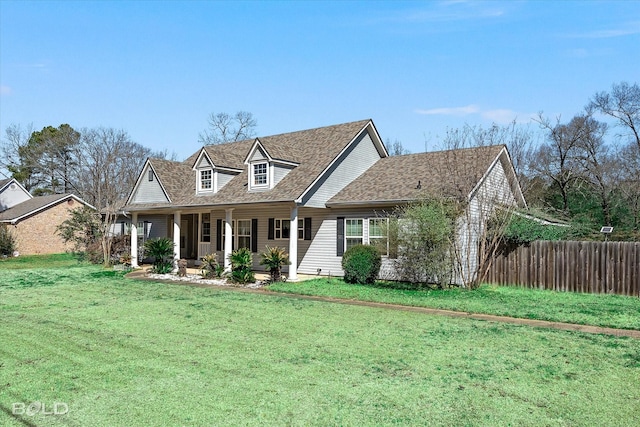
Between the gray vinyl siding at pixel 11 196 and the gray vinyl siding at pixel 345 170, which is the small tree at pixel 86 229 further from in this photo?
the gray vinyl siding at pixel 11 196

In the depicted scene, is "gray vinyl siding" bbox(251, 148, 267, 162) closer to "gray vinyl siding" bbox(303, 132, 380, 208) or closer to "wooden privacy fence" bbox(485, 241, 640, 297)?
"gray vinyl siding" bbox(303, 132, 380, 208)

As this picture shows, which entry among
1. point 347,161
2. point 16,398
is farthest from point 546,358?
point 347,161

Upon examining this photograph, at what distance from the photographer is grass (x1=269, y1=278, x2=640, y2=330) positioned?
423 inches

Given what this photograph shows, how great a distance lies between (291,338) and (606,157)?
32.5 m

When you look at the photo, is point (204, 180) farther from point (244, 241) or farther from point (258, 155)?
point (258, 155)

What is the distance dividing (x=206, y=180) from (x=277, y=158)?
4.12 m

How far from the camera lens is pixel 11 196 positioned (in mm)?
40500

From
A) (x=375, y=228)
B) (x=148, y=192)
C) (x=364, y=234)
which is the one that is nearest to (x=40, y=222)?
(x=148, y=192)

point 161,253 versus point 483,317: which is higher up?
point 161,253

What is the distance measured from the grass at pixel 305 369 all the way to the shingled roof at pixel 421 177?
6.25 meters

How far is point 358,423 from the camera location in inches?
187

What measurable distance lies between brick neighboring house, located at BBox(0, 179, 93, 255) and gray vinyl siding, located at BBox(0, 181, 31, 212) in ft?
9.97

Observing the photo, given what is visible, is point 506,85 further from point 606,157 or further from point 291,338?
point 606,157

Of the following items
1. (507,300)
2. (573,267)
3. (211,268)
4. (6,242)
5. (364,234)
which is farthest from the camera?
(6,242)
